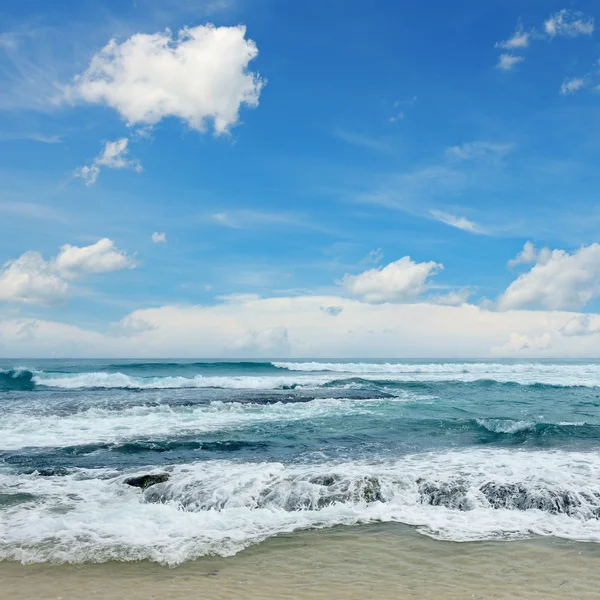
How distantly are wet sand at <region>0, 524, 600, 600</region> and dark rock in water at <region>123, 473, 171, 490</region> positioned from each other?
373 centimetres

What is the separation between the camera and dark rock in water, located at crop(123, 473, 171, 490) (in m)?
10.3

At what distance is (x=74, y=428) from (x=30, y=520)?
34.0ft

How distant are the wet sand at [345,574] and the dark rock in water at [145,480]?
373 cm

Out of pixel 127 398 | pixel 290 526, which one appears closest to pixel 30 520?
pixel 290 526

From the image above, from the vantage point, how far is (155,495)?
9680 mm

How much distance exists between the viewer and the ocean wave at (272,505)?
24.4 feet

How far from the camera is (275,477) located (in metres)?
10.5

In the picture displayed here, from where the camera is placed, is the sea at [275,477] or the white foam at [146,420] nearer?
the sea at [275,477]

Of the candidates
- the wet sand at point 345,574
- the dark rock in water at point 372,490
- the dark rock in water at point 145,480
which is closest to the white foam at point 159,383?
the dark rock in water at point 145,480

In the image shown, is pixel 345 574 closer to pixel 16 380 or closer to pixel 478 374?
pixel 16 380

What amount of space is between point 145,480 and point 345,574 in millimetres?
5754

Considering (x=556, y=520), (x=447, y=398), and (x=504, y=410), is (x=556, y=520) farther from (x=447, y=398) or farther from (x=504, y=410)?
(x=447, y=398)

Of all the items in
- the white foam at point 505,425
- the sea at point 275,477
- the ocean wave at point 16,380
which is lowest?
the ocean wave at point 16,380

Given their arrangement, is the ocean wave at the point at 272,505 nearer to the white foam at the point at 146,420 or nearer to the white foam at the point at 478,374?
the white foam at the point at 146,420
